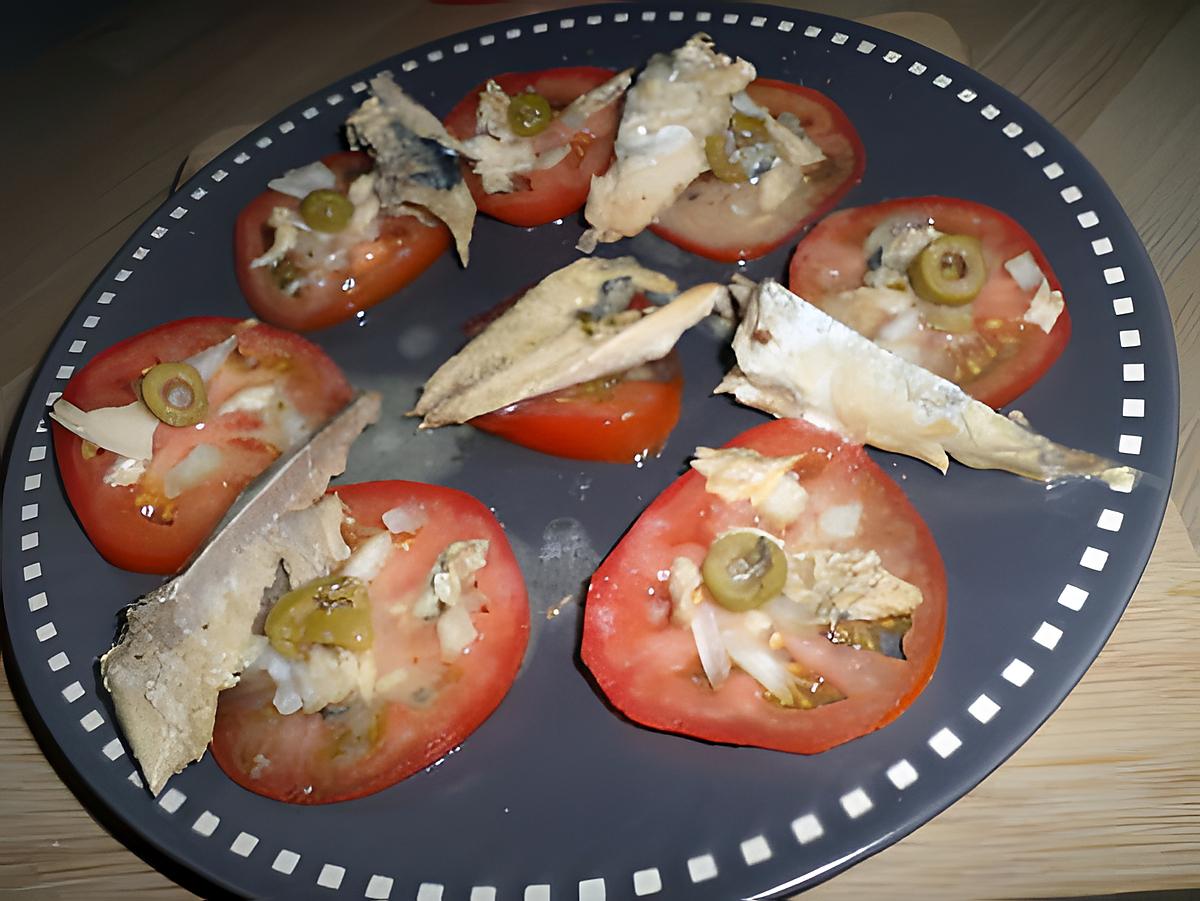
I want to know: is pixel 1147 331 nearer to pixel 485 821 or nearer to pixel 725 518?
pixel 725 518

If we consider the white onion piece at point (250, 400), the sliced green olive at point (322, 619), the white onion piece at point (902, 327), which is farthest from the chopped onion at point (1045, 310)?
the white onion piece at point (250, 400)

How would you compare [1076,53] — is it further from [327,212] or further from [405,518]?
[405,518]

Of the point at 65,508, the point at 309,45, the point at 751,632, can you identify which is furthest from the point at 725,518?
the point at 309,45

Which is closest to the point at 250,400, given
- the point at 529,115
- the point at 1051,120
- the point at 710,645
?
the point at 529,115

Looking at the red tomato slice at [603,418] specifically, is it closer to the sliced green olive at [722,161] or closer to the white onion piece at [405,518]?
the white onion piece at [405,518]

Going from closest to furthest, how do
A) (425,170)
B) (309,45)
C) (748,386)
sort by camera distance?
(748,386) → (425,170) → (309,45)

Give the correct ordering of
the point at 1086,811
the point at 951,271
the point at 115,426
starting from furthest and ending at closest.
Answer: the point at 115,426 → the point at 951,271 → the point at 1086,811
